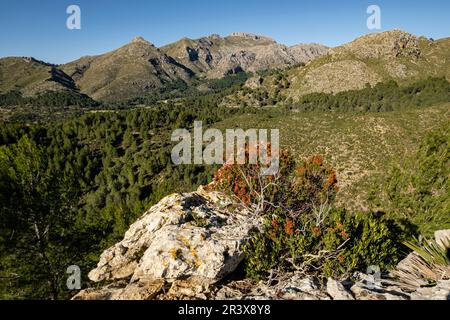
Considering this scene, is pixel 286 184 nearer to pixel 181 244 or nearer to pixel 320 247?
pixel 320 247

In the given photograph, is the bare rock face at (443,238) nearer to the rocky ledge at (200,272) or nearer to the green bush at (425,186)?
the rocky ledge at (200,272)

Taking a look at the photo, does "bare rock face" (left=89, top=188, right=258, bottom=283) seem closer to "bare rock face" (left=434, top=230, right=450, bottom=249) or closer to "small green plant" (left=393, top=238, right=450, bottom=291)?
"small green plant" (left=393, top=238, right=450, bottom=291)

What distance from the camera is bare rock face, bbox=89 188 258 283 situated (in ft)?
33.7

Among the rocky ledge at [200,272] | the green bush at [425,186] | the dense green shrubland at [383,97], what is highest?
the dense green shrubland at [383,97]

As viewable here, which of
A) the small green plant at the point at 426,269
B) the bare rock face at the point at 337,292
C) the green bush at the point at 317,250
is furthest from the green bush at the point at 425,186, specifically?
the bare rock face at the point at 337,292

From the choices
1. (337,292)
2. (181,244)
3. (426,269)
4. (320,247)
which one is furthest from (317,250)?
(181,244)

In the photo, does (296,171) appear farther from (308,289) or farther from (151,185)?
(151,185)

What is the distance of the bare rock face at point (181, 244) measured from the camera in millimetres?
10273

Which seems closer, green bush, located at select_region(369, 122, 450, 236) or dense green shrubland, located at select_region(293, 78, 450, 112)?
green bush, located at select_region(369, 122, 450, 236)

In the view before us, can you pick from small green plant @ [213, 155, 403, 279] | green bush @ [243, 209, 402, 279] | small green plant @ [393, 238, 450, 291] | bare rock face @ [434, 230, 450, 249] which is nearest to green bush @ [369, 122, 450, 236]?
bare rock face @ [434, 230, 450, 249]

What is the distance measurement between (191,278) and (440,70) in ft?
810

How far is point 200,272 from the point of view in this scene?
10.1m

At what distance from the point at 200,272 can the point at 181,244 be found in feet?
4.62

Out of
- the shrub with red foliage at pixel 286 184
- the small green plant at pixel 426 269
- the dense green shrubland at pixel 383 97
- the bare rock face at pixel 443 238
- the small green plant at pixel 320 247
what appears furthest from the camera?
the dense green shrubland at pixel 383 97
